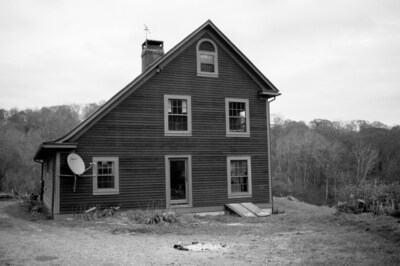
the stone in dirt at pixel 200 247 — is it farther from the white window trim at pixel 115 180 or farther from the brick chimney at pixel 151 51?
the brick chimney at pixel 151 51

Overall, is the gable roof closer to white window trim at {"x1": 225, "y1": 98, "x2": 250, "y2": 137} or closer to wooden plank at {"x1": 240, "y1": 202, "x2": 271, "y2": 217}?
white window trim at {"x1": 225, "y1": 98, "x2": 250, "y2": 137}

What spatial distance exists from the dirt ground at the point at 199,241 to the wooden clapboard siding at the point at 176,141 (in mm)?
1952

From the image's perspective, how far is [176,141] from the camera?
57.1 feet

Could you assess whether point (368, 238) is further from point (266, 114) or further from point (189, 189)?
point (266, 114)

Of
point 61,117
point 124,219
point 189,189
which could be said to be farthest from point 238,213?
point 61,117

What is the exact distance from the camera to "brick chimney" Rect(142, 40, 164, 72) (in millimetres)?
20766

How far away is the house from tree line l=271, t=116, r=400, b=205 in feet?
118

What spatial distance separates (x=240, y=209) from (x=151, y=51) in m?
9.48

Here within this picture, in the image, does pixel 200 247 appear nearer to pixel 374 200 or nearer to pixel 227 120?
pixel 374 200

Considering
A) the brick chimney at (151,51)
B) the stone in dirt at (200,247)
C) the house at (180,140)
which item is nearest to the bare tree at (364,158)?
the house at (180,140)

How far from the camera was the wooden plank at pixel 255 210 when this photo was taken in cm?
1713

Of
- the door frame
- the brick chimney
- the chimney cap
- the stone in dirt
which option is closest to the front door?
the door frame

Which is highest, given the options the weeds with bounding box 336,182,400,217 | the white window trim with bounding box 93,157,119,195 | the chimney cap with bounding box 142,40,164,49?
the chimney cap with bounding box 142,40,164,49

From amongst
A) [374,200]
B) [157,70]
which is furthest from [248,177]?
[157,70]
